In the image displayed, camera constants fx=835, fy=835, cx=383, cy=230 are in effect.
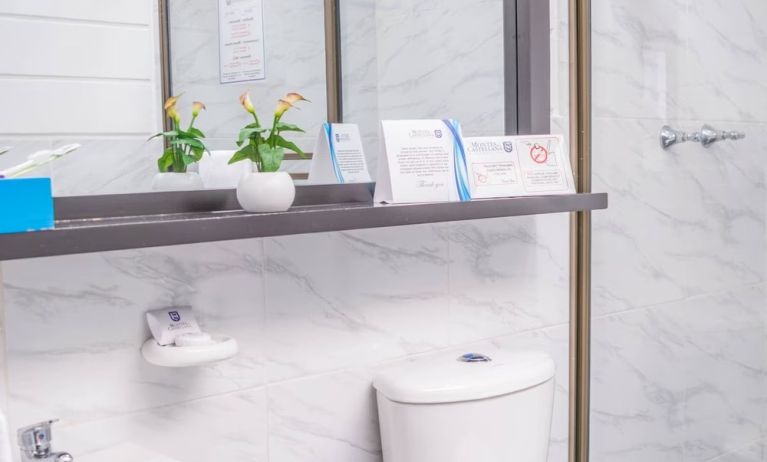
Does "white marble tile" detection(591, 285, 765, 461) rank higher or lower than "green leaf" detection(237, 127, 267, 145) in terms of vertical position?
lower

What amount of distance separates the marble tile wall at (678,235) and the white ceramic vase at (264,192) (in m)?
0.90

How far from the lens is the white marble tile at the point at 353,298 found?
1.40 metres

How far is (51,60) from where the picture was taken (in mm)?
1147

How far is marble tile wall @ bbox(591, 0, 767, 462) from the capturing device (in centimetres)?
192

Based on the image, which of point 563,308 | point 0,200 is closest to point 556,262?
point 563,308

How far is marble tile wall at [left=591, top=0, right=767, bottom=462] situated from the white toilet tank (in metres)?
0.48

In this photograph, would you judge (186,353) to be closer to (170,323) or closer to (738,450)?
(170,323)

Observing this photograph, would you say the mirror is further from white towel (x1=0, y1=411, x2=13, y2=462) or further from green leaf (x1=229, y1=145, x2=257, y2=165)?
white towel (x1=0, y1=411, x2=13, y2=462)

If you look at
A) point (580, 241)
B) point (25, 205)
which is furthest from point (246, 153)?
point (580, 241)

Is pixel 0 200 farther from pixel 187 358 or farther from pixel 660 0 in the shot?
pixel 660 0

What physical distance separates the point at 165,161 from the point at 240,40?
0.77ft

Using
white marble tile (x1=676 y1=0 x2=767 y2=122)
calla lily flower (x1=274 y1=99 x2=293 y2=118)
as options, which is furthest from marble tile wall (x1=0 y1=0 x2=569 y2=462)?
white marble tile (x1=676 y1=0 x2=767 y2=122)

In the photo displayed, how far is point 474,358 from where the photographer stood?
1.55 m

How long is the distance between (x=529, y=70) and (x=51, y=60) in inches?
36.5
